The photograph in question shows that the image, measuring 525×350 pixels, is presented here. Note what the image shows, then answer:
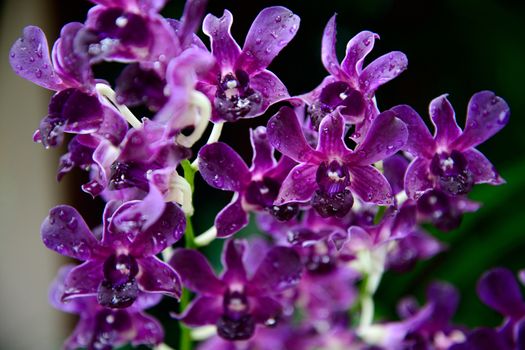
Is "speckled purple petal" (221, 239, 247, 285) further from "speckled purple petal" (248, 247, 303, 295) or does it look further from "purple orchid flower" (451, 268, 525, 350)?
"purple orchid flower" (451, 268, 525, 350)

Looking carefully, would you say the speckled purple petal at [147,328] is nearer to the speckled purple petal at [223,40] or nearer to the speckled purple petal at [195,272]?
the speckled purple petal at [195,272]

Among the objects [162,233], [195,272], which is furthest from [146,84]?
[195,272]

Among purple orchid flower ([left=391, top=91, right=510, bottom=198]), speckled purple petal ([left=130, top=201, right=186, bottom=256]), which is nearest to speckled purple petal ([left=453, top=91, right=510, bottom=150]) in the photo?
purple orchid flower ([left=391, top=91, right=510, bottom=198])

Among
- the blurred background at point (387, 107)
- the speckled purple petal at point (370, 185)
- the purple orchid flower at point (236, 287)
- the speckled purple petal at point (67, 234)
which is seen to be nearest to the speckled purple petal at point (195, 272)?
the purple orchid flower at point (236, 287)

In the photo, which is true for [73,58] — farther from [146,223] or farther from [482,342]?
[482,342]

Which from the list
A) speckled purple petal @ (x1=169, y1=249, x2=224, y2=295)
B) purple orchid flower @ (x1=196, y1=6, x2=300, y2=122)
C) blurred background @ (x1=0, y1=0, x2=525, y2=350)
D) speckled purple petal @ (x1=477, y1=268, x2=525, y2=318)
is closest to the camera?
purple orchid flower @ (x1=196, y1=6, x2=300, y2=122)

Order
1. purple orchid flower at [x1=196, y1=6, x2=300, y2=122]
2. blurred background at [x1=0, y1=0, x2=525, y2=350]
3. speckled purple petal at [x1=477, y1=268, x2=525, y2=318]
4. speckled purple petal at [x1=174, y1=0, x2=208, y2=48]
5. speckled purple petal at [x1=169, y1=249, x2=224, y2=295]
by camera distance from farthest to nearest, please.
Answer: blurred background at [x1=0, y1=0, x2=525, y2=350]
speckled purple petal at [x1=477, y1=268, x2=525, y2=318]
speckled purple petal at [x1=169, y1=249, x2=224, y2=295]
purple orchid flower at [x1=196, y1=6, x2=300, y2=122]
speckled purple petal at [x1=174, y1=0, x2=208, y2=48]

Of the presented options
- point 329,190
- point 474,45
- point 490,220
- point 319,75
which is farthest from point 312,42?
point 329,190
